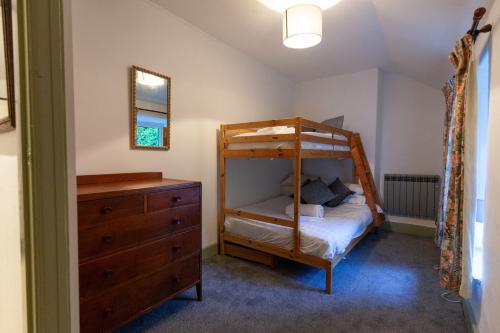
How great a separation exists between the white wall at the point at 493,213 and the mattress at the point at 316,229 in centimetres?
97

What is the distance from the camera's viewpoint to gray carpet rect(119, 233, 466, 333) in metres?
1.69

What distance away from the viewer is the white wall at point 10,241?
68cm

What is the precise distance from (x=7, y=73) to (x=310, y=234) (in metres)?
2.16

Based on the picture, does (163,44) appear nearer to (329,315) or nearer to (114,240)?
(114,240)

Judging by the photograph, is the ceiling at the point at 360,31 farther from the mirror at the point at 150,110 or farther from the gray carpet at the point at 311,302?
the gray carpet at the point at 311,302

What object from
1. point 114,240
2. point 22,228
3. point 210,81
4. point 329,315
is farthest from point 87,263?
point 210,81

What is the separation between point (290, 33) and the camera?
1.64 metres

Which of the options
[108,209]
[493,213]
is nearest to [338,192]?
[493,213]

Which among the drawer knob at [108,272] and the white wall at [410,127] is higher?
the white wall at [410,127]

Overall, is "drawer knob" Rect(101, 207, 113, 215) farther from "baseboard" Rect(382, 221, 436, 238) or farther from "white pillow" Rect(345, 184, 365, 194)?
"baseboard" Rect(382, 221, 436, 238)

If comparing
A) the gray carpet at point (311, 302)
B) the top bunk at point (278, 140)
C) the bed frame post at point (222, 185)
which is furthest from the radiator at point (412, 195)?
the bed frame post at point (222, 185)

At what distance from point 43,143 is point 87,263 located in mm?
1048

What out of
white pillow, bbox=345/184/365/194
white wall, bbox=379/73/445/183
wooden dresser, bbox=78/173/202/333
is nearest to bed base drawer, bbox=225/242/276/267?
wooden dresser, bbox=78/173/202/333

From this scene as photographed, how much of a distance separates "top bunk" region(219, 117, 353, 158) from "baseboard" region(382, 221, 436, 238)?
1.60 metres
